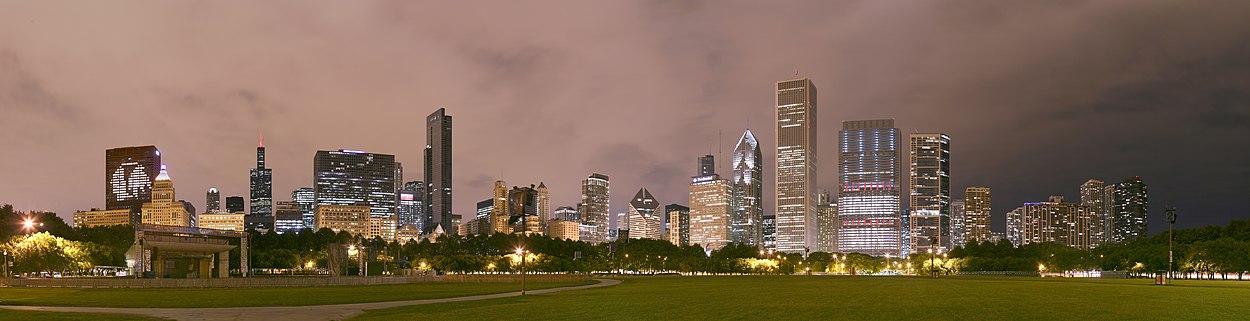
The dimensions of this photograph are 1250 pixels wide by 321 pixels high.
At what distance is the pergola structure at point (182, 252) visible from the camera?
9662cm

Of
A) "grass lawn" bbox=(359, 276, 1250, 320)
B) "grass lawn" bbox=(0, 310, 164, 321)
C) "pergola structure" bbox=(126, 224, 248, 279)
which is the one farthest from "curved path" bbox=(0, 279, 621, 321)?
"pergola structure" bbox=(126, 224, 248, 279)

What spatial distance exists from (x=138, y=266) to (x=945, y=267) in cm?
12877

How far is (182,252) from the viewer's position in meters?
107

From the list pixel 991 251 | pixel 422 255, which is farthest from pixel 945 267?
pixel 422 255

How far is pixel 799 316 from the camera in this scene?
3147 cm

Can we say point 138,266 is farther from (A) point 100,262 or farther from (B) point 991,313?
(B) point 991,313

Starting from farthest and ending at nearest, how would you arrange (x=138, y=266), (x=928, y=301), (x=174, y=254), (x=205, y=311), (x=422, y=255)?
(x=422, y=255), (x=174, y=254), (x=138, y=266), (x=928, y=301), (x=205, y=311)

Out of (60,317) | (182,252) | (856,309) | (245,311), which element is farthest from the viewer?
(182,252)

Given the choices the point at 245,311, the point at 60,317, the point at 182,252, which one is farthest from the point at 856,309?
the point at 182,252

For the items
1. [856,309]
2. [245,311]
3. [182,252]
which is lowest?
[182,252]

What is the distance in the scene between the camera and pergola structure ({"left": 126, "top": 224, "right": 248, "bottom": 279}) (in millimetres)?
96625

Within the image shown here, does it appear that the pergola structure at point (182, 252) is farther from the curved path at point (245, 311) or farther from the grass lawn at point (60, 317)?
the grass lawn at point (60, 317)

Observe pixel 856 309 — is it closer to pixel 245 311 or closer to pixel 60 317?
pixel 245 311

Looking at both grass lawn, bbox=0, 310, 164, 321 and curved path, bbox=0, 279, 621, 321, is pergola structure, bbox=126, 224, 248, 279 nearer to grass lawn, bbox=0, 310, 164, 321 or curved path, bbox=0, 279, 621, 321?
curved path, bbox=0, 279, 621, 321
